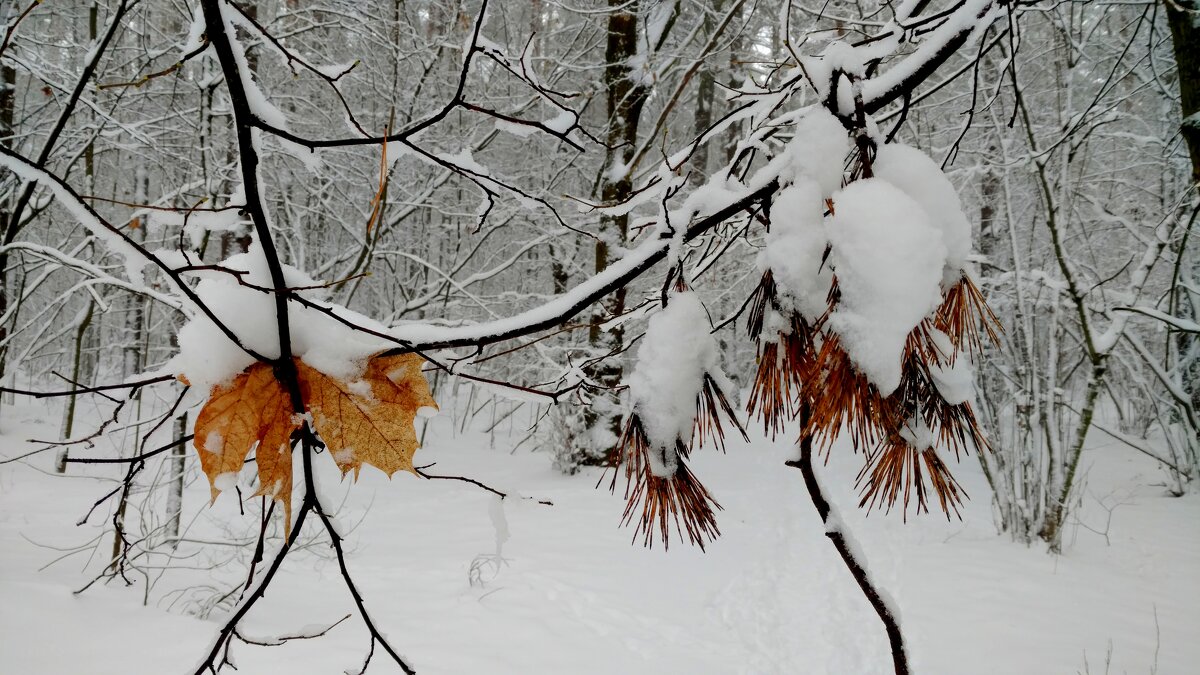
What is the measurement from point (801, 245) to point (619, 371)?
7100mm

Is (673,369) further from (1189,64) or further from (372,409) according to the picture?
(1189,64)

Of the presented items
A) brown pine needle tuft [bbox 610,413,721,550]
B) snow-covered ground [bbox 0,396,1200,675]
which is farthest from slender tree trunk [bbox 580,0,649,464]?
brown pine needle tuft [bbox 610,413,721,550]

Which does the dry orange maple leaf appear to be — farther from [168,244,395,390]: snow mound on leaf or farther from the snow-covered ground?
the snow-covered ground

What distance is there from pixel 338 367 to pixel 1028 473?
5491 millimetres

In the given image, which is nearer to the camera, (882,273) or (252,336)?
(882,273)

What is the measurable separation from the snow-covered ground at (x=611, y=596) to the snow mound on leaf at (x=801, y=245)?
1733mm

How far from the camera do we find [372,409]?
677 millimetres

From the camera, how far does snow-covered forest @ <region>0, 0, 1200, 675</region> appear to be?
0.61 m

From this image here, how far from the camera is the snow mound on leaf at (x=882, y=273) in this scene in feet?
1.61

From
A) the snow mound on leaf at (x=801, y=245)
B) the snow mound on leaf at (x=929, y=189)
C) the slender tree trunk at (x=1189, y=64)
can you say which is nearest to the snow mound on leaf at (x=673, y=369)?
the snow mound on leaf at (x=801, y=245)

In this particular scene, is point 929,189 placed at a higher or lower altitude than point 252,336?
higher

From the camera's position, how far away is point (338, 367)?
2.16ft

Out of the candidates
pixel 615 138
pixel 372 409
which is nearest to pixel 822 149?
pixel 372 409

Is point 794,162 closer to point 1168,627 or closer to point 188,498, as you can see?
point 1168,627
